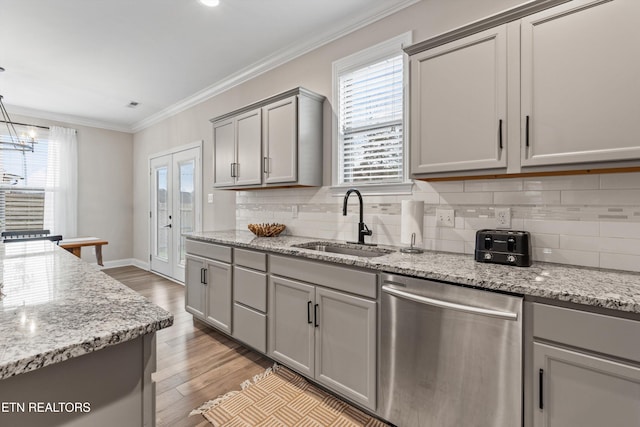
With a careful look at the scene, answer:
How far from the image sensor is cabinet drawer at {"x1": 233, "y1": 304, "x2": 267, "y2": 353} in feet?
7.81

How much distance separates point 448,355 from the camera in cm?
144

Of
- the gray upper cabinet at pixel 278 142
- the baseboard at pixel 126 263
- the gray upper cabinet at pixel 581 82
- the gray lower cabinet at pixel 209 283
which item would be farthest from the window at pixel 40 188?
the gray upper cabinet at pixel 581 82

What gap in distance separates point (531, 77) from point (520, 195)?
659mm

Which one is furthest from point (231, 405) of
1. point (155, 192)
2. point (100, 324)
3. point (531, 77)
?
point (155, 192)

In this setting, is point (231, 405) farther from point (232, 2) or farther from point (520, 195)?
point (232, 2)

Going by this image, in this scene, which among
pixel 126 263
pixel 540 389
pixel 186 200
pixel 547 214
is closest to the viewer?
pixel 540 389

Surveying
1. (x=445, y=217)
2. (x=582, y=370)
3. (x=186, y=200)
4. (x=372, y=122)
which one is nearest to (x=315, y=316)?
(x=445, y=217)

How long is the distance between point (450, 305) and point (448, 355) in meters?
0.24

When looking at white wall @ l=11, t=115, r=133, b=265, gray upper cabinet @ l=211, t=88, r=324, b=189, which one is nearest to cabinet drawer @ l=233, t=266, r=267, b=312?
gray upper cabinet @ l=211, t=88, r=324, b=189

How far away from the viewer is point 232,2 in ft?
7.80

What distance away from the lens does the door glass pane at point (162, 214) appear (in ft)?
17.1

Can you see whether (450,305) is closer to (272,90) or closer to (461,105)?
(461,105)

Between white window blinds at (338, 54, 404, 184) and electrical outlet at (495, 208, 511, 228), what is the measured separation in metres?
0.72

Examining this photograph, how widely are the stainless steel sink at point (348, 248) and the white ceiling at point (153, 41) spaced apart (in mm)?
1841
